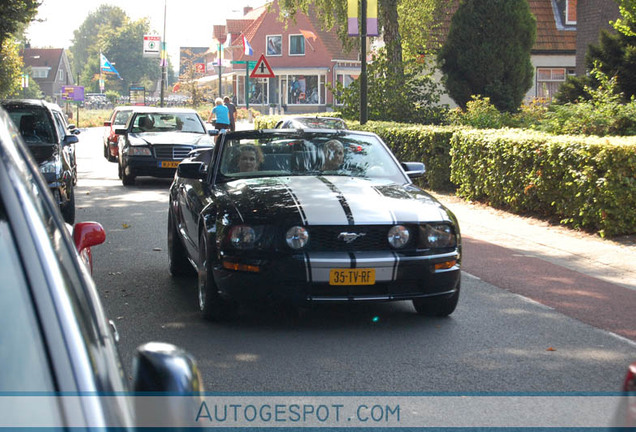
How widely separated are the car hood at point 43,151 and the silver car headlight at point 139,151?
6258 mm

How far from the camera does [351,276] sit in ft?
21.6

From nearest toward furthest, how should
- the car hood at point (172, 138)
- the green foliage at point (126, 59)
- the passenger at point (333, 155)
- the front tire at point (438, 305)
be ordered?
the front tire at point (438, 305)
the passenger at point (333, 155)
the car hood at point (172, 138)
the green foliage at point (126, 59)

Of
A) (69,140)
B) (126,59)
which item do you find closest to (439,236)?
(69,140)

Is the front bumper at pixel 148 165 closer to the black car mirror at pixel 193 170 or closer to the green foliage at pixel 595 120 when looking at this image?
the green foliage at pixel 595 120

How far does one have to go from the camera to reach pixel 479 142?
Answer: 15.7 meters

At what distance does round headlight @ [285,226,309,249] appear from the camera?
259 inches

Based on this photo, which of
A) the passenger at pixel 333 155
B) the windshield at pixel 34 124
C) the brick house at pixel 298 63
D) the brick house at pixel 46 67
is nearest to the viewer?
the passenger at pixel 333 155

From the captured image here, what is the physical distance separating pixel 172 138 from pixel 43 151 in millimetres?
7218

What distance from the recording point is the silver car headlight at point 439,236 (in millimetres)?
6840

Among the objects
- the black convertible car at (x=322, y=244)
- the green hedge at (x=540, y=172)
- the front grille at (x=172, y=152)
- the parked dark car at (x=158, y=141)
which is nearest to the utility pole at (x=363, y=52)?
the green hedge at (x=540, y=172)

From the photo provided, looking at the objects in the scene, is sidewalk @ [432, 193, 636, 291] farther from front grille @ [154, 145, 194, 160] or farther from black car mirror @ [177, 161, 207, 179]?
front grille @ [154, 145, 194, 160]

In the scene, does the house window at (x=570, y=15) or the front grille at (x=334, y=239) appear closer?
the front grille at (x=334, y=239)

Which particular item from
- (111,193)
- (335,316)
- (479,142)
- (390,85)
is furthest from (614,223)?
(390,85)

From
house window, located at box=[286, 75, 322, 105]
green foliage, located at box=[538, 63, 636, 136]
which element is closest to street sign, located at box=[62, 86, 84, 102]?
house window, located at box=[286, 75, 322, 105]
